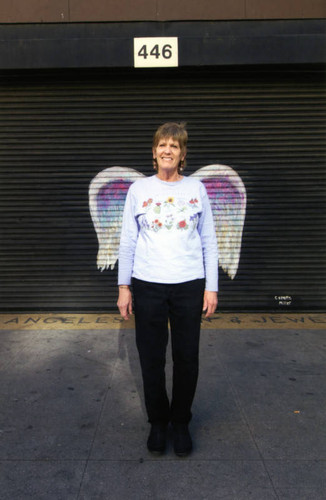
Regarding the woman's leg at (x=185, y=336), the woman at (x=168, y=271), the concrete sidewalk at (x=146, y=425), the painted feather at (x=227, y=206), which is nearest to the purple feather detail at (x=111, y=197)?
the painted feather at (x=227, y=206)

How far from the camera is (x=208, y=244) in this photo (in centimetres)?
258

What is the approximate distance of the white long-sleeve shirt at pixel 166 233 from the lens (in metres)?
2.42

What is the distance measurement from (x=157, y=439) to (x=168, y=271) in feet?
3.65

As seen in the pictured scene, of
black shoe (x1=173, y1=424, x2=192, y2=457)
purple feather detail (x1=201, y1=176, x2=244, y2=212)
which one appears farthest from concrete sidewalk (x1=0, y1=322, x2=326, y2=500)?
purple feather detail (x1=201, y1=176, x2=244, y2=212)

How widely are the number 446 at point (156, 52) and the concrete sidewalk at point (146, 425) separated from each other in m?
3.73

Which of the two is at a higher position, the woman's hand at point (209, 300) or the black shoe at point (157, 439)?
the woman's hand at point (209, 300)

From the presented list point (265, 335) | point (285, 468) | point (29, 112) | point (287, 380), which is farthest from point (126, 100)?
point (285, 468)

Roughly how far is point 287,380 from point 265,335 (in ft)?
4.01

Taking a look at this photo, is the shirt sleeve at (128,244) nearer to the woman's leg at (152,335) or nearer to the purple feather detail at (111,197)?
the woman's leg at (152,335)

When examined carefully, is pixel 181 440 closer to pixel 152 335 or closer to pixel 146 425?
pixel 146 425

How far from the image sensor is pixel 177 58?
206 inches

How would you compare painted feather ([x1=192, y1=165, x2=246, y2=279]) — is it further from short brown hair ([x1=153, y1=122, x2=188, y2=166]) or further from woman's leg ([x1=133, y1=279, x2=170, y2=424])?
woman's leg ([x1=133, y1=279, x2=170, y2=424])

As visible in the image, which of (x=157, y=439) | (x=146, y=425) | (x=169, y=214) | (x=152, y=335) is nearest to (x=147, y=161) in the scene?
(x=169, y=214)

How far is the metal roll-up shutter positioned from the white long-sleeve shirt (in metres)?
3.35
